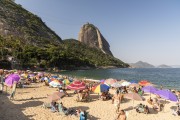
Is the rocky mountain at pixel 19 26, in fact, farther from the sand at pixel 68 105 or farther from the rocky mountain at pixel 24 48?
the sand at pixel 68 105

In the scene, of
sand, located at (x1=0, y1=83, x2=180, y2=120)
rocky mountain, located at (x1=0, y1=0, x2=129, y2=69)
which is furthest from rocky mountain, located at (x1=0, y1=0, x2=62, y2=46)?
sand, located at (x1=0, y1=83, x2=180, y2=120)

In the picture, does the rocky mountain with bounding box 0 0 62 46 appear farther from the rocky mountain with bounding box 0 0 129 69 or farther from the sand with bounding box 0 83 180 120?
the sand with bounding box 0 83 180 120

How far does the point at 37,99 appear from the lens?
21.0m

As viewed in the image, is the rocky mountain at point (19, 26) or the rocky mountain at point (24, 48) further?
the rocky mountain at point (19, 26)

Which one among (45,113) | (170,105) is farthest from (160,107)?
(45,113)

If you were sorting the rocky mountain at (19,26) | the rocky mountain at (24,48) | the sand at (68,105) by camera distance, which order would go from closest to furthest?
the sand at (68,105) < the rocky mountain at (24,48) < the rocky mountain at (19,26)

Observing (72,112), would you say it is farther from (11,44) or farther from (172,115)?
(11,44)

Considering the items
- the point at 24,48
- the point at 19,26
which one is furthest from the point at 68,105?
the point at 19,26

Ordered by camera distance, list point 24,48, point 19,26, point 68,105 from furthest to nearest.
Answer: point 19,26, point 24,48, point 68,105

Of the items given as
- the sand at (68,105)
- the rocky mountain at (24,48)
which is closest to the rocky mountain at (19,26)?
the rocky mountain at (24,48)

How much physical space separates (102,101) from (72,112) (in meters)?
5.35

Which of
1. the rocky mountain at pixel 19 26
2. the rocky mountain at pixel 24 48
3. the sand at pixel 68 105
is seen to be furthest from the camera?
the rocky mountain at pixel 19 26

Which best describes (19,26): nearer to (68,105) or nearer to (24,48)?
(24,48)

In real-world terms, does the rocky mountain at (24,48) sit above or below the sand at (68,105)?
above
